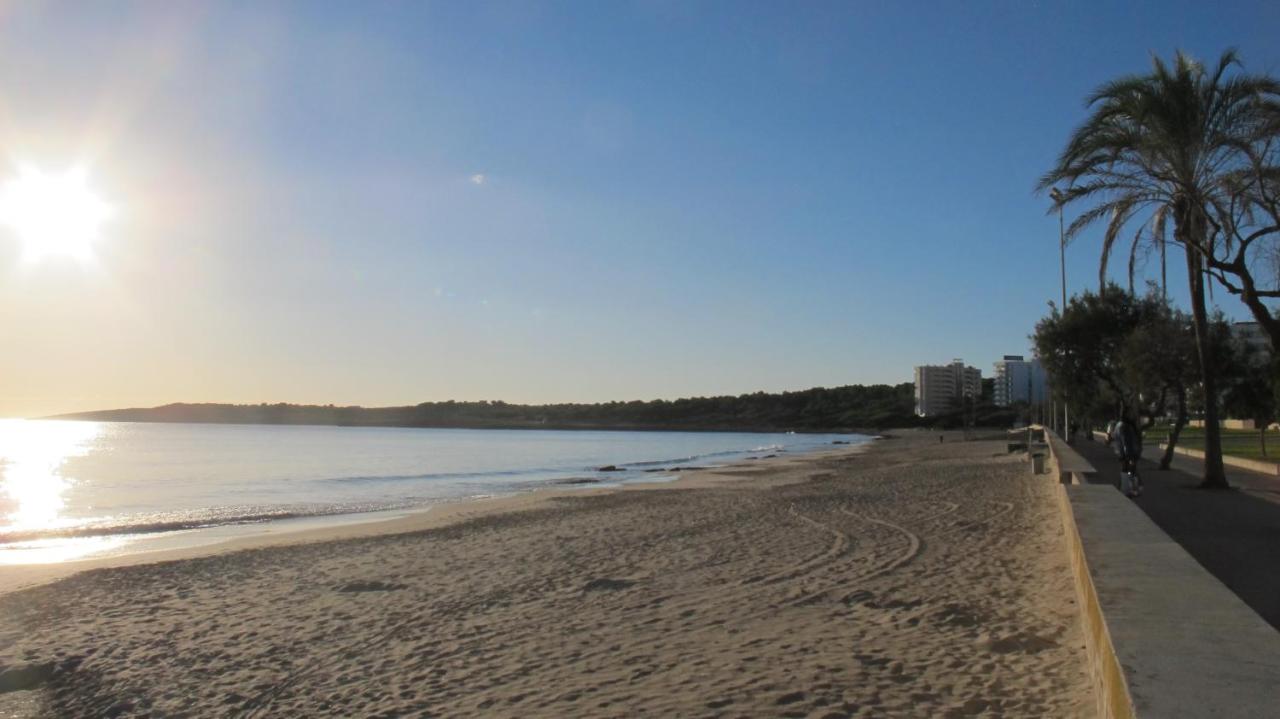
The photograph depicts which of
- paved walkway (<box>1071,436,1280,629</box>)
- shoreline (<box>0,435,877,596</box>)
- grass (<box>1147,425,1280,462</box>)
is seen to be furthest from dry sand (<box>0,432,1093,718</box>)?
grass (<box>1147,425,1280,462</box>)

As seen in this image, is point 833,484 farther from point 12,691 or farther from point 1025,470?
point 12,691

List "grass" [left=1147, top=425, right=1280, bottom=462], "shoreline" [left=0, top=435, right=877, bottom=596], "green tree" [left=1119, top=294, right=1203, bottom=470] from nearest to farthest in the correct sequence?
1. "shoreline" [left=0, top=435, right=877, bottom=596]
2. "green tree" [left=1119, top=294, right=1203, bottom=470]
3. "grass" [left=1147, top=425, right=1280, bottom=462]

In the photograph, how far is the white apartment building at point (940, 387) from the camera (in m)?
157

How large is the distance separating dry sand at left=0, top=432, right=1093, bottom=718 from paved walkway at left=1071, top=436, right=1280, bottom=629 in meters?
1.38

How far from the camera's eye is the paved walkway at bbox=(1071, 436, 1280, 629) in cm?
780

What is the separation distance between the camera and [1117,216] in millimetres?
15094

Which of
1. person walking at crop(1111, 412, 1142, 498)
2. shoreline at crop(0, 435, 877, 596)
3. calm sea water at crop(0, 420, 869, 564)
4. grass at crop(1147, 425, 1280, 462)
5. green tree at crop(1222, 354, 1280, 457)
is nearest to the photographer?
shoreline at crop(0, 435, 877, 596)

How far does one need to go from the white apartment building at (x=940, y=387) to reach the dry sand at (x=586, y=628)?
149907 mm

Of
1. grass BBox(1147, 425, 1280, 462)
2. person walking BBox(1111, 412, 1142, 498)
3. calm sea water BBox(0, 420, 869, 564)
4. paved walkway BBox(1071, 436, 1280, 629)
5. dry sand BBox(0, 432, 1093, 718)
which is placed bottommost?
calm sea water BBox(0, 420, 869, 564)

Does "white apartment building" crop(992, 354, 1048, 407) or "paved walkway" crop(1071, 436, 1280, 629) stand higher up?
"white apartment building" crop(992, 354, 1048, 407)

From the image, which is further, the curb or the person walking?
the person walking

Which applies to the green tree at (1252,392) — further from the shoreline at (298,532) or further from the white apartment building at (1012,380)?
the white apartment building at (1012,380)

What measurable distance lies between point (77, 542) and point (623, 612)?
579 inches

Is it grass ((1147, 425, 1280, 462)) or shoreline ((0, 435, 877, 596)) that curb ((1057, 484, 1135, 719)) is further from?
grass ((1147, 425, 1280, 462))
